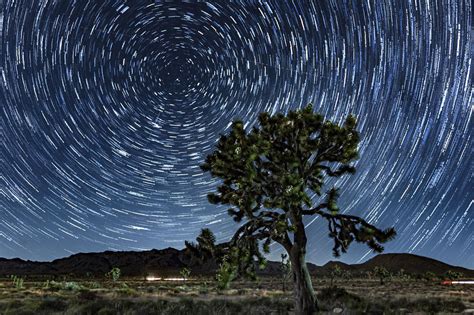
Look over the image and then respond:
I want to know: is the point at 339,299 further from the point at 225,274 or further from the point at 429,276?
the point at 429,276

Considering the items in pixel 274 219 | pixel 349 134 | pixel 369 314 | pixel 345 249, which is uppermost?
pixel 349 134

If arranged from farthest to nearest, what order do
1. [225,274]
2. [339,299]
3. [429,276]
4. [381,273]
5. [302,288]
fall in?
1. [429,276]
2. [381,273]
3. [339,299]
4. [302,288]
5. [225,274]

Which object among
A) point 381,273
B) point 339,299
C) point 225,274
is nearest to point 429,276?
point 381,273

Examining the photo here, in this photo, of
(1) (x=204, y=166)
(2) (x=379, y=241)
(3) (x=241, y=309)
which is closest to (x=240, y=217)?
(1) (x=204, y=166)

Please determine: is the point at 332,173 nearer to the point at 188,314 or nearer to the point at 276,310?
the point at 276,310

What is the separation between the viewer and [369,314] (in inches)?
559

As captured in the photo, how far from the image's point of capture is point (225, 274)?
13.7m

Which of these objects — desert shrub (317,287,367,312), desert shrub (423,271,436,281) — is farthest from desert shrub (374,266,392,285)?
desert shrub (317,287,367,312)

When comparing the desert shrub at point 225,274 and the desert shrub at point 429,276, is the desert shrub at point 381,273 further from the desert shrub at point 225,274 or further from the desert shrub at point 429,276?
the desert shrub at point 225,274

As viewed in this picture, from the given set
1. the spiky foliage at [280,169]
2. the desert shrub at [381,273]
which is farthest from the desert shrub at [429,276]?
the spiky foliage at [280,169]

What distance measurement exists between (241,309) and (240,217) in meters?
3.94

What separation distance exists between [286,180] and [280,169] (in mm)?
1374

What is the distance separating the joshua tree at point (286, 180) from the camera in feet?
46.7

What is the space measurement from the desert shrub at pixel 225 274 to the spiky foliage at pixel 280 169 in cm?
66
